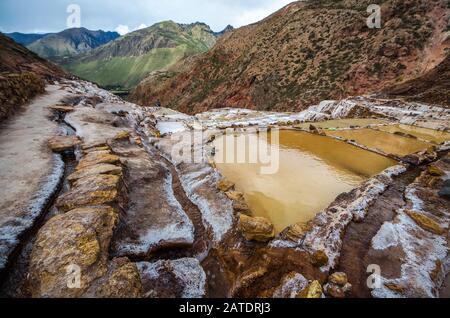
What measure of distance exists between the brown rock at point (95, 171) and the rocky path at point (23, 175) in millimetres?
632

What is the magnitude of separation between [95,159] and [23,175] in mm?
1952

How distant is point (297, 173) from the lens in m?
8.97

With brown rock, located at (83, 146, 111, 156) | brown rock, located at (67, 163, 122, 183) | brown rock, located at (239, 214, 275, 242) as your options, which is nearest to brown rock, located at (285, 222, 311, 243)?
brown rock, located at (239, 214, 275, 242)

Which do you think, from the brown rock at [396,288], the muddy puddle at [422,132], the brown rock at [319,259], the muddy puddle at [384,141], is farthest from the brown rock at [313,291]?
the muddy puddle at [422,132]

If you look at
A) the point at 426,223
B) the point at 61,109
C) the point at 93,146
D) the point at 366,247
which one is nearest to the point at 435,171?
the point at 426,223

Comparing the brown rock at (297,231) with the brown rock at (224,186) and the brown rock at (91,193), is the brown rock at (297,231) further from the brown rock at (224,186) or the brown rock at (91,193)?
the brown rock at (91,193)

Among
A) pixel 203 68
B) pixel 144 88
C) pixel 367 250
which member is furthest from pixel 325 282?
pixel 144 88

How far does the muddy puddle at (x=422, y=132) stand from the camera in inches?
515

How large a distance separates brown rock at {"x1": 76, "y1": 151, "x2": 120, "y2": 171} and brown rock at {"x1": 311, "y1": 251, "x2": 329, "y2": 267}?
22.1 ft

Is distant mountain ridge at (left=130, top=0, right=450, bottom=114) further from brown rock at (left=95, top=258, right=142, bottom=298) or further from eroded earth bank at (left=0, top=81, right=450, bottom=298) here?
brown rock at (left=95, top=258, right=142, bottom=298)

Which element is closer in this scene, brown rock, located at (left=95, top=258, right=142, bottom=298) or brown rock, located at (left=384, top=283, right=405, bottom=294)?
brown rock, located at (left=95, top=258, right=142, bottom=298)

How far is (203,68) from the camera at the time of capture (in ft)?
197

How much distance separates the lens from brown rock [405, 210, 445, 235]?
571 cm

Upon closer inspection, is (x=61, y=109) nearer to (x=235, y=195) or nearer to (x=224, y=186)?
(x=224, y=186)
